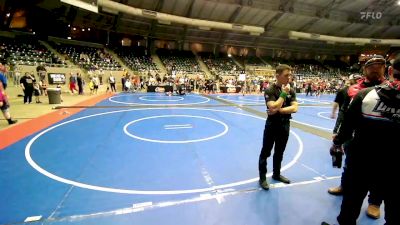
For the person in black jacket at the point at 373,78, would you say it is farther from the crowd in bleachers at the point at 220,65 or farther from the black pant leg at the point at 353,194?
the crowd in bleachers at the point at 220,65

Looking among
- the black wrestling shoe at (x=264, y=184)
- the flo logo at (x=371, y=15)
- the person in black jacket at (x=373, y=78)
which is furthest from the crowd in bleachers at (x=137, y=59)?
the flo logo at (x=371, y=15)

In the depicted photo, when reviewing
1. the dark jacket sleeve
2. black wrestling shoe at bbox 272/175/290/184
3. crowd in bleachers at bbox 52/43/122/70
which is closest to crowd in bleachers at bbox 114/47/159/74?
crowd in bleachers at bbox 52/43/122/70

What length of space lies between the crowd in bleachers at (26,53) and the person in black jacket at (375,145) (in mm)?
22712

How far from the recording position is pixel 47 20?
89.6ft

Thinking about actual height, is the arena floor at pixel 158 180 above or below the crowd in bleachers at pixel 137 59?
below

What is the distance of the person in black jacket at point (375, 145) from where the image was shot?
2.15 m

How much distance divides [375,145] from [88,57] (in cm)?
2961

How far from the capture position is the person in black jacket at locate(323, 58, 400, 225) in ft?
7.07

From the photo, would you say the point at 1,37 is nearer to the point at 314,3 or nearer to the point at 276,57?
the point at 314,3

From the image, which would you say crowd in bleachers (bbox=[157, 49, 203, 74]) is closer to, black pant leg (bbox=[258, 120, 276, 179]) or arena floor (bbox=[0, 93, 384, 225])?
arena floor (bbox=[0, 93, 384, 225])

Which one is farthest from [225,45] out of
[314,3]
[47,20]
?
[47,20]

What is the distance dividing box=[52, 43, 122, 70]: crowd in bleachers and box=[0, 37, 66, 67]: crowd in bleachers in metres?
2.22

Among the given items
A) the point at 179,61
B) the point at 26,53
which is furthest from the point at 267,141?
the point at 179,61

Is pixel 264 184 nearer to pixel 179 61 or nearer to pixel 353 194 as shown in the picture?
pixel 353 194
